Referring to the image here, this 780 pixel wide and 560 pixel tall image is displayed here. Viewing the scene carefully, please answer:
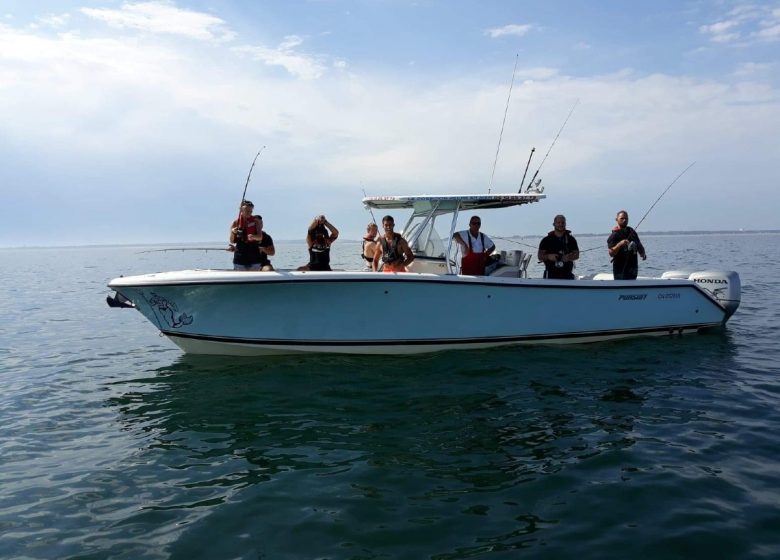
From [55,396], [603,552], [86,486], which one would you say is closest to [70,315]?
[55,396]

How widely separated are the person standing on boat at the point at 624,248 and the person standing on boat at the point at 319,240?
16.4 feet

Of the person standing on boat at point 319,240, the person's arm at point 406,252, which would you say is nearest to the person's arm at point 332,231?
the person standing on boat at point 319,240

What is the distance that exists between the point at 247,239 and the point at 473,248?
359 centimetres

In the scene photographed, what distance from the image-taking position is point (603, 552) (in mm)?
3506

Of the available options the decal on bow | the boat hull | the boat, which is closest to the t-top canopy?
the boat

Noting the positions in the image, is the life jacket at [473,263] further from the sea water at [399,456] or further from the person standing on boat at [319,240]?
the person standing on boat at [319,240]

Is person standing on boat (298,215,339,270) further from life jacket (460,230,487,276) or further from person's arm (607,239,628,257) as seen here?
person's arm (607,239,628,257)

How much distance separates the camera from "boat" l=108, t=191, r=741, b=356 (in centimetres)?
777

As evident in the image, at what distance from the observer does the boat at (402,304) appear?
7773mm

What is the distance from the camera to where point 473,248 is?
893 cm

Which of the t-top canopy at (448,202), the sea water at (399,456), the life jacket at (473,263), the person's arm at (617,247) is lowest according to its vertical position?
the sea water at (399,456)

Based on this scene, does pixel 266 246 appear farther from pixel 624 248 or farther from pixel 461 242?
pixel 624 248

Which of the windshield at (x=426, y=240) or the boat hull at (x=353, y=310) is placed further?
the windshield at (x=426, y=240)

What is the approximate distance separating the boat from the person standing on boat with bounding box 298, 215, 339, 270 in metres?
0.79
